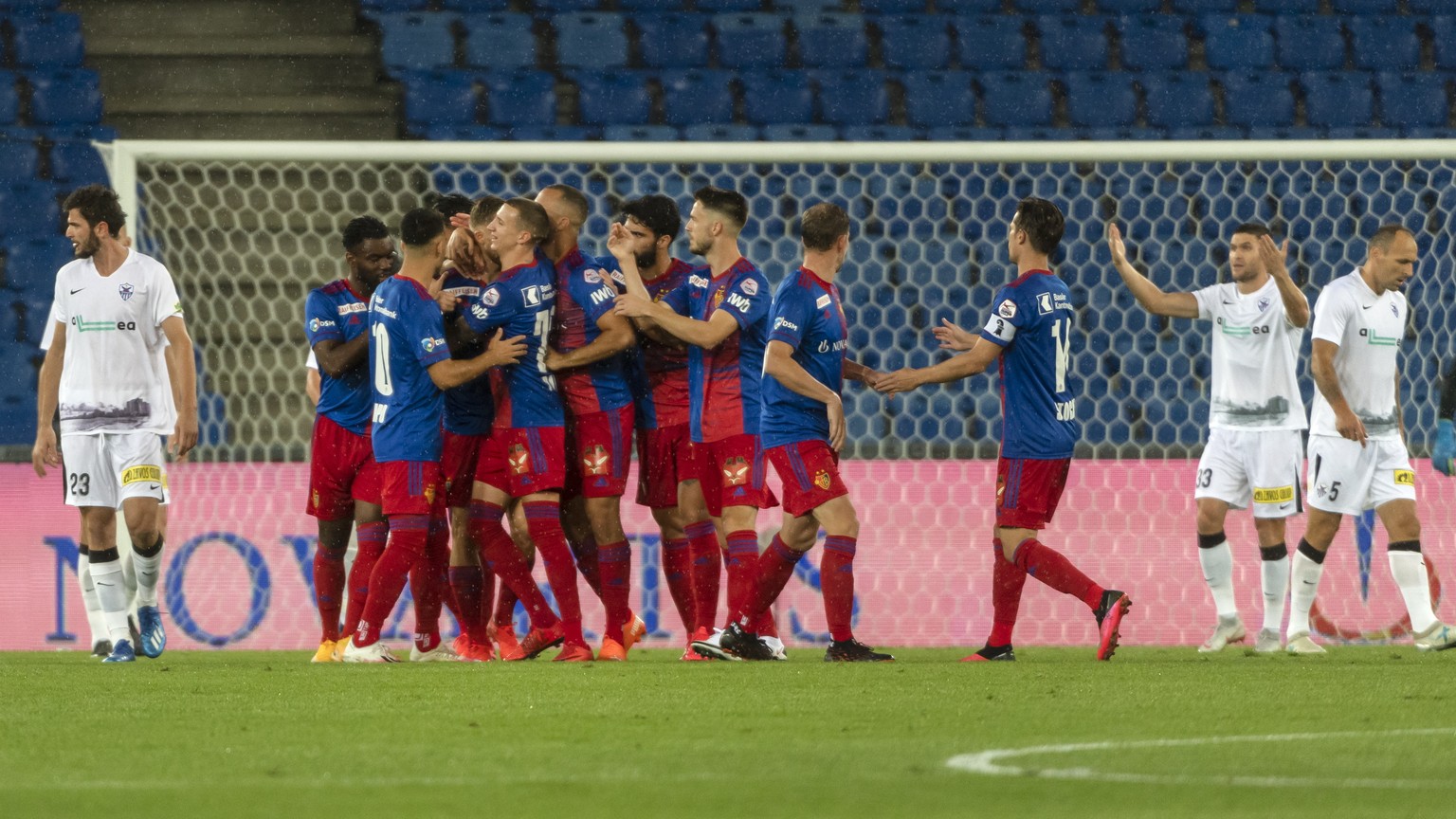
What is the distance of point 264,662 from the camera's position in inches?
299

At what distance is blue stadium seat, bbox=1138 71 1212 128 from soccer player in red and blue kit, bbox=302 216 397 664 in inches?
276

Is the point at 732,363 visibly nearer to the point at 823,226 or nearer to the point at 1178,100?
the point at 823,226

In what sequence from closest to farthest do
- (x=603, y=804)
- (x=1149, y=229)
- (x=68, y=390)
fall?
(x=603, y=804) < (x=68, y=390) < (x=1149, y=229)

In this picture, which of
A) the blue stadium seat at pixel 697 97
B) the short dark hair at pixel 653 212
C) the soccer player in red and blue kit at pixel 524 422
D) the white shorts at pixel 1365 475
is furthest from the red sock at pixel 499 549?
the blue stadium seat at pixel 697 97

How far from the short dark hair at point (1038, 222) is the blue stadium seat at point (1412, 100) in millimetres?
6750

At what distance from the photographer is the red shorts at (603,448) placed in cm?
716

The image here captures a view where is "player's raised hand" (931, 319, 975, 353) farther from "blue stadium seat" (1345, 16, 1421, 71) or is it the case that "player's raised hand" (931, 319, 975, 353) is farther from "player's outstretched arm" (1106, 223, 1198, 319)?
"blue stadium seat" (1345, 16, 1421, 71)

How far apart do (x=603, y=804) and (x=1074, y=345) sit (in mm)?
7727

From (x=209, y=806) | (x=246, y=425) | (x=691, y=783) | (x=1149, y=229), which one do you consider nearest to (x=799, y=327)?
(x=691, y=783)

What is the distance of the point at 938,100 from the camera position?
13094mm

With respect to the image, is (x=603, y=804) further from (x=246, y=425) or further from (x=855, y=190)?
(x=855, y=190)

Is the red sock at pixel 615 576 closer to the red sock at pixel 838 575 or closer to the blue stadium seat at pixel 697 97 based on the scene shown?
the red sock at pixel 838 575

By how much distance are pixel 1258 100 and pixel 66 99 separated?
802cm

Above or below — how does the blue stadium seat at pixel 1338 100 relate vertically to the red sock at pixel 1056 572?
above
